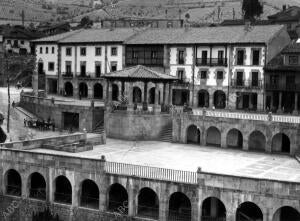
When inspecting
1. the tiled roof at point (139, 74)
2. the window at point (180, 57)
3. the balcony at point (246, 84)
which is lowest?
the balcony at point (246, 84)

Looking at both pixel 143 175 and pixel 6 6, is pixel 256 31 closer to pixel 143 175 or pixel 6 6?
pixel 143 175

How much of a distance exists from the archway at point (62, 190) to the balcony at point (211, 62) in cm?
2879

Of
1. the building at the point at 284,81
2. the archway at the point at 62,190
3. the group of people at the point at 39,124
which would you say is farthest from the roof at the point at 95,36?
the archway at the point at 62,190

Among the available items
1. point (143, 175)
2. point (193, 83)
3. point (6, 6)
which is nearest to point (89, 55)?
point (193, 83)

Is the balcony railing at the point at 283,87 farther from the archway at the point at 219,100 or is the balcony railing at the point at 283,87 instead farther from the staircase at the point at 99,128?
the staircase at the point at 99,128

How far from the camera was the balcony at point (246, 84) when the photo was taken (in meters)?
59.3

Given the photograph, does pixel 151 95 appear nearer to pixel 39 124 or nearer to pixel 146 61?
pixel 146 61

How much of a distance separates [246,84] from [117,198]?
28.6 m

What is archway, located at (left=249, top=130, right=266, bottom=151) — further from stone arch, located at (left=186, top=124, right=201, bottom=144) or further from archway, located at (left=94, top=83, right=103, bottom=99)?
archway, located at (left=94, top=83, right=103, bottom=99)

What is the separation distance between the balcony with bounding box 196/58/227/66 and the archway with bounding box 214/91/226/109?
11.0 ft

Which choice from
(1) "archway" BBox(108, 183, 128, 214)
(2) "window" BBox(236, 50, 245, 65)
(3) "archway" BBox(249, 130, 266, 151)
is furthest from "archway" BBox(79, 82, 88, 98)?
(1) "archway" BBox(108, 183, 128, 214)

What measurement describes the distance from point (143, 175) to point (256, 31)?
33921 mm

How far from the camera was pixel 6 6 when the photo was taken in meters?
147

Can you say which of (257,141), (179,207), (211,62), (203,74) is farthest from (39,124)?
(179,207)
